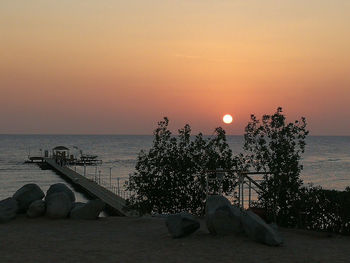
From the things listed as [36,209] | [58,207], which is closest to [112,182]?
[36,209]

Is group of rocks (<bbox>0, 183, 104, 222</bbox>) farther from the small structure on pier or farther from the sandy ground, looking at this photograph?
the small structure on pier

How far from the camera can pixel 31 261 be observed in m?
11.6

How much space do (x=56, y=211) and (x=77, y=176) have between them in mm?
49781

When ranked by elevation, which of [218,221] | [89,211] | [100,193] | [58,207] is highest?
[218,221]

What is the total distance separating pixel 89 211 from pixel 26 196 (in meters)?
3.06

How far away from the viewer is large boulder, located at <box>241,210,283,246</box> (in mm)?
13109

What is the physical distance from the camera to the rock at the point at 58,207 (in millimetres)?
18172

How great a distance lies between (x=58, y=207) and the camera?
18.2 m

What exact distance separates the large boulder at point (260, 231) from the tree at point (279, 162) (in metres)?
3.40

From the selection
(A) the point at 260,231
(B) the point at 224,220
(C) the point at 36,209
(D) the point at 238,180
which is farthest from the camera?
(D) the point at 238,180

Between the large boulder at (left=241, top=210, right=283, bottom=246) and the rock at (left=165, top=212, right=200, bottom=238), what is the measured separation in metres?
1.54

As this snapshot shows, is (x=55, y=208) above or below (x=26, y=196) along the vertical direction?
below

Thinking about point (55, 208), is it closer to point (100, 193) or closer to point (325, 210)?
point (325, 210)

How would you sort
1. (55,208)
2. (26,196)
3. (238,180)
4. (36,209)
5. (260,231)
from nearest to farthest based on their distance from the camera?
(260,231)
(55,208)
(36,209)
(238,180)
(26,196)
